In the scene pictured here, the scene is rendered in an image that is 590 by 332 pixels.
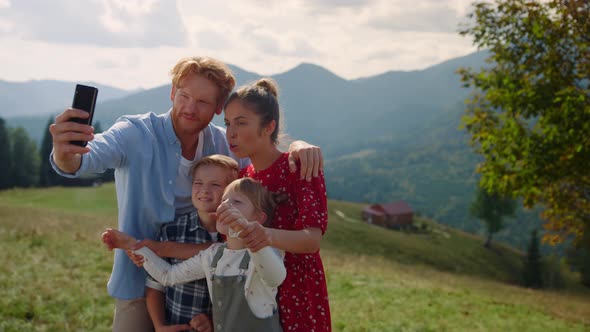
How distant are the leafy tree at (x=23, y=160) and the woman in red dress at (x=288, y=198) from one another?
282 ft

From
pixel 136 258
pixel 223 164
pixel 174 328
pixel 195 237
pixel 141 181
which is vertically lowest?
pixel 174 328

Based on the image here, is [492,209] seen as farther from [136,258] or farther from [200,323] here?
[136,258]

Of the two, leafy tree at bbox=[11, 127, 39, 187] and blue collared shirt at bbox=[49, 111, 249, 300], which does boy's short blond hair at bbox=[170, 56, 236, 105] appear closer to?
A: blue collared shirt at bbox=[49, 111, 249, 300]

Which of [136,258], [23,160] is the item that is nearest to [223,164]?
[136,258]

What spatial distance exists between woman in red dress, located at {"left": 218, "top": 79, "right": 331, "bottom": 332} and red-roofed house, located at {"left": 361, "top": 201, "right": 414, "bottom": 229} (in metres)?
73.0

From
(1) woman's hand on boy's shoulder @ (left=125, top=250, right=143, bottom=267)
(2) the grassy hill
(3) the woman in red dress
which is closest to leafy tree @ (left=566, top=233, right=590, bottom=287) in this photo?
(2) the grassy hill

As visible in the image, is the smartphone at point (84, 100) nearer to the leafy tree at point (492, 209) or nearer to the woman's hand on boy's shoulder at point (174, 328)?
the woman's hand on boy's shoulder at point (174, 328)

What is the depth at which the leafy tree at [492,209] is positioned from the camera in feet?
202

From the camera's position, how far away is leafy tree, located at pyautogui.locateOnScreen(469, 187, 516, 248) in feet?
202

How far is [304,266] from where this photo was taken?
3779 mm

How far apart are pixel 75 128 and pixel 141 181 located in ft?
3.20

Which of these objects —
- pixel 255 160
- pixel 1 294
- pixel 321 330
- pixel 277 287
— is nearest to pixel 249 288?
pixel 277 287

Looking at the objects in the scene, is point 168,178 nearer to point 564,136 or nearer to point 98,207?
point 564,136

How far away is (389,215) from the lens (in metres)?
80.2
